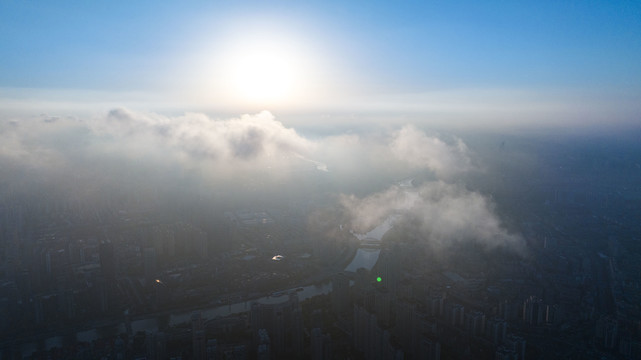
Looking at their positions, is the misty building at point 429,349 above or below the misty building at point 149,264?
above

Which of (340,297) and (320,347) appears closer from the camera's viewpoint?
(320,347)

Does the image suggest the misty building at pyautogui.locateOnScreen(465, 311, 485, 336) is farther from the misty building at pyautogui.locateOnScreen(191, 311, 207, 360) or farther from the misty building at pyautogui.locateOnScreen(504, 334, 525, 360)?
the misty building at pyautogui.locateOnScreen(191, 311, 207, 360)

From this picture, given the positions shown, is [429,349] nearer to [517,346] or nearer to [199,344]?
[517,346]

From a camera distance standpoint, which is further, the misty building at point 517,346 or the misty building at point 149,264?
the misty building at point 149,264

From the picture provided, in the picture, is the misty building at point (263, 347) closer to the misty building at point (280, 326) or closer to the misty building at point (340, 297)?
the misty building at point (280, 326)

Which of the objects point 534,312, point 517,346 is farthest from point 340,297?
point 534,312

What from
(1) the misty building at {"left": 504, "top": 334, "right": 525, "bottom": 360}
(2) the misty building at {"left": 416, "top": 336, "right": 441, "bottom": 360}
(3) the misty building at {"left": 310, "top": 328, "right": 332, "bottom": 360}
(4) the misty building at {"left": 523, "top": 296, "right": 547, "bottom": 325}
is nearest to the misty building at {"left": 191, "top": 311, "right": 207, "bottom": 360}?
(3) the misty building at {"left": 310, "top": 328, "right": 332, "bottom": 360}

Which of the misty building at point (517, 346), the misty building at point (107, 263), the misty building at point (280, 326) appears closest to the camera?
the misty building at point (517, 346)

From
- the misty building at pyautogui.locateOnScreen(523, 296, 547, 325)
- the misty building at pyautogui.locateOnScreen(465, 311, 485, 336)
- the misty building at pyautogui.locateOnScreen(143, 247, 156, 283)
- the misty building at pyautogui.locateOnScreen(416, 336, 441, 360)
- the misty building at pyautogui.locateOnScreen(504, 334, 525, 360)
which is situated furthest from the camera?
the misty building at pyautogui.locateOnScreen(143, 247, 156, 283)

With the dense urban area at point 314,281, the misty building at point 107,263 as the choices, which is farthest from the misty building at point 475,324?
the misty building at point 107,263

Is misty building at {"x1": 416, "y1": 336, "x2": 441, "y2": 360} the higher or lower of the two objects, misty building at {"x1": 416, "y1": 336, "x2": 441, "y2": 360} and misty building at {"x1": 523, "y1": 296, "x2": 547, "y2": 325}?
the higher

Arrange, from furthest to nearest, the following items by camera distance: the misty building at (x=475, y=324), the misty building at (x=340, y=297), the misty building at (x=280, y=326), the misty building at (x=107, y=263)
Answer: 1. the misty building at (x=107, y=263)
2. the misty building at (x=340, y=297)
3. the misty building at (x=475, y=324)
4. the misty building at (x=280, y=326)

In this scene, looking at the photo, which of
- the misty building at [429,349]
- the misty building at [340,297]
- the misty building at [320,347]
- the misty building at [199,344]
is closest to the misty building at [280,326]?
the misty building at [320,347]
